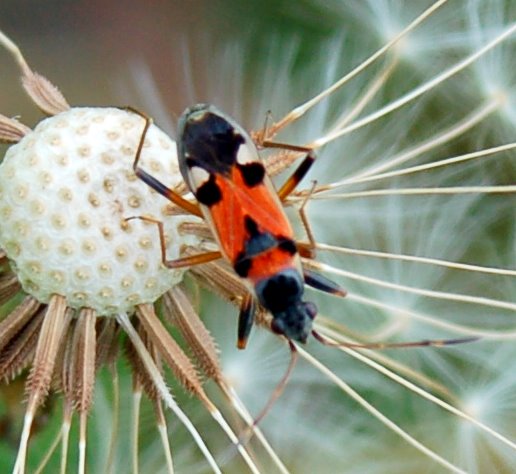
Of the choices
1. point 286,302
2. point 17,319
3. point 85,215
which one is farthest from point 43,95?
point 286,302

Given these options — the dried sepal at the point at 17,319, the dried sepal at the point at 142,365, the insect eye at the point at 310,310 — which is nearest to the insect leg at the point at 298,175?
the insect eye at the point at 310,310

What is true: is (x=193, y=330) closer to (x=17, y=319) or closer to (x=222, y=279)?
(x=222, y=279)

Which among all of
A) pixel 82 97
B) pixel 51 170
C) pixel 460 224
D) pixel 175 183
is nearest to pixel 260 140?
pixel 175 183

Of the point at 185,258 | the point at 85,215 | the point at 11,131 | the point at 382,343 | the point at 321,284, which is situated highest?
the point at 11,131

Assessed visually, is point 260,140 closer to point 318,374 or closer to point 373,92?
point 373,92

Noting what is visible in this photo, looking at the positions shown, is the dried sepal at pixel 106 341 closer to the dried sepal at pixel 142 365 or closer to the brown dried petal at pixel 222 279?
the dried sepal at pixel 142 365

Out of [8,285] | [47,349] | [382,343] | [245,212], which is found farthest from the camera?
[382,343]
